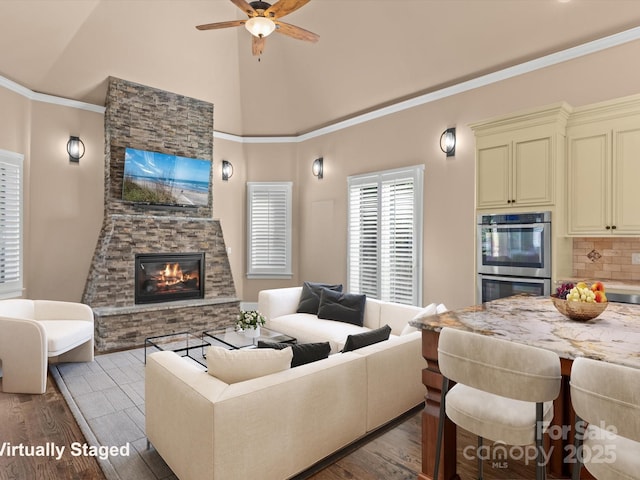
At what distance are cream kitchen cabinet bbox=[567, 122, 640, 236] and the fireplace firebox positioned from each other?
17.0 feet

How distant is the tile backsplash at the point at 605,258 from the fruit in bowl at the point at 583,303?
1993mm

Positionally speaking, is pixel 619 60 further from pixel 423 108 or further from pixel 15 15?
pixel 15 15

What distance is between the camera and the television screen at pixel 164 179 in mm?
5457

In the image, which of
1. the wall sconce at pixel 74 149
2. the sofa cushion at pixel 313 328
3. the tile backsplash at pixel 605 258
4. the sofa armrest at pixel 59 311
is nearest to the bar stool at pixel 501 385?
the sofa cushion at pixel 313 328

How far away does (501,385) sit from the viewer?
1604 mm

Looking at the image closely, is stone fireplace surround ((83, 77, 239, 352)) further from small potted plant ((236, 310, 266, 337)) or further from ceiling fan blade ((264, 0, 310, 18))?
ceiling fan blade ((264, 0, 310, 18))

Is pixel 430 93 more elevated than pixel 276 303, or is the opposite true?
pixel 430 93

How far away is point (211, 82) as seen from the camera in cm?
609

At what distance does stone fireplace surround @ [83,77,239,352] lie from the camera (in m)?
5.20

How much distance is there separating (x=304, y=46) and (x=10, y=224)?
15.2ft

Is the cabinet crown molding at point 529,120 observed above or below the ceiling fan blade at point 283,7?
below

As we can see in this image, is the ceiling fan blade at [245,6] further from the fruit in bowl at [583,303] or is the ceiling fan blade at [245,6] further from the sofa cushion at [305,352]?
the fruit in bowl at [583,303]

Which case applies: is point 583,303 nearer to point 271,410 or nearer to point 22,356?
point 271,410

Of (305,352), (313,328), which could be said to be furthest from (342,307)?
(305,352)
